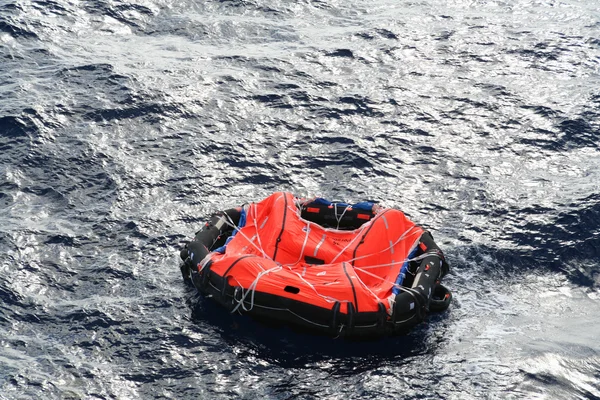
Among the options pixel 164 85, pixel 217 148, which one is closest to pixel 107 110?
pixel 164 85

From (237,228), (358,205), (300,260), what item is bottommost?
(300,260)

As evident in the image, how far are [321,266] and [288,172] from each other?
13.1 feet

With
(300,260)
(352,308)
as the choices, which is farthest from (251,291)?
(300,260)

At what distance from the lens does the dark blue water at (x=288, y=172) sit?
9.76 meters

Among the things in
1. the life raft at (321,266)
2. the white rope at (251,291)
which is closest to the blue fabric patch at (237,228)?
the life raft at (321,266)

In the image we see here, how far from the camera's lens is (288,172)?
14.4 meters

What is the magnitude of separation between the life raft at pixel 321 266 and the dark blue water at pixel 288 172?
38cm

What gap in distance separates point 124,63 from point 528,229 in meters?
10.2

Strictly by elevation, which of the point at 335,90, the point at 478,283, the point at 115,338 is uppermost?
the point at 335,90

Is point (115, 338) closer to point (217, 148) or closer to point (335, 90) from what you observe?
point (217, 148)

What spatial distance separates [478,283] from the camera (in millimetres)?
11445

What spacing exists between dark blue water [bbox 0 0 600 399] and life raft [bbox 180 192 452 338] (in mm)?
379

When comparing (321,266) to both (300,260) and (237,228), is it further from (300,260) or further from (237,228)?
(237,228)

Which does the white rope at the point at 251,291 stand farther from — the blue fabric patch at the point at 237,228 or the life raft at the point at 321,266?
the blue fabric patch at the point at 237,228
